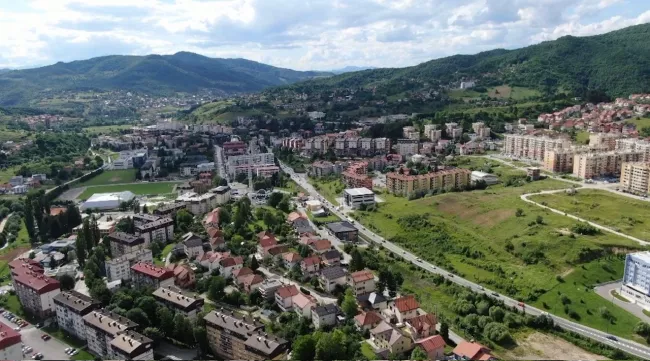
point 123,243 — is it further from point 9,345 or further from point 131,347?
point 131,347

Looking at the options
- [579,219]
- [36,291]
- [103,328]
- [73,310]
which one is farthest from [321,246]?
[579,219]

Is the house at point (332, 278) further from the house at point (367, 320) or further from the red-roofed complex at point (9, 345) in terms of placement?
the red-roofed complex at point (9, 345)

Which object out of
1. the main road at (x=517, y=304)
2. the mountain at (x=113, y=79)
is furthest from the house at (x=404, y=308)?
the mountain at (x=113, y=79)

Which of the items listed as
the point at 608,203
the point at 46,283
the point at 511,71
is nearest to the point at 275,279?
the point at 46,283

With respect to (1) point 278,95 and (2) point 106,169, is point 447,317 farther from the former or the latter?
(1) point 278,95

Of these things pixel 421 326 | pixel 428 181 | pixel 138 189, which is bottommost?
pixel 421 326

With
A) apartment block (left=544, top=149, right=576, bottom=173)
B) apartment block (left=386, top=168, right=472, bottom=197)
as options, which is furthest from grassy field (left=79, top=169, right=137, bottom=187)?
apartment block (left=544, top=149, right=576, bottom=173)
